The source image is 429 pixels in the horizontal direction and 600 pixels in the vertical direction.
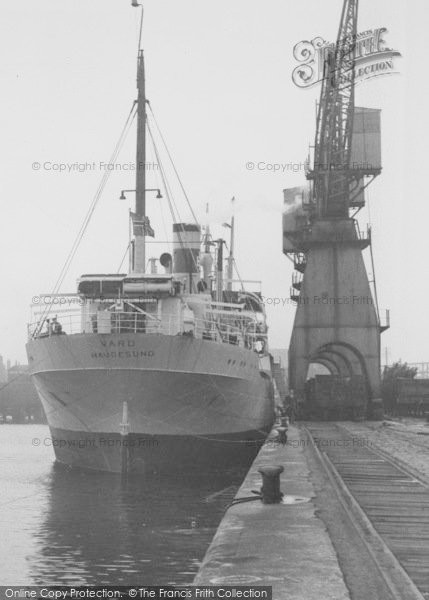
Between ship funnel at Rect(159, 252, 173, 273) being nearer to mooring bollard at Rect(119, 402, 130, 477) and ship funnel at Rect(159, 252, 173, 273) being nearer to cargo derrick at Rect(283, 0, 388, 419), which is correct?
mooring bollard at Rect(119, 402, 130, 477)

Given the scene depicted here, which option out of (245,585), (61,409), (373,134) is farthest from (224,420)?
(373,134)

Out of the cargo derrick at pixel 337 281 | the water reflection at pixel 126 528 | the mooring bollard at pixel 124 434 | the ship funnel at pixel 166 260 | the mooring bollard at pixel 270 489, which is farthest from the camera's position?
the cargo derrick at pixel 337 281

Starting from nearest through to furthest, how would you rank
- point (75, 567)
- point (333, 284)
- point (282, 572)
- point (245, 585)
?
1. point (245, 585)
2. point (282, 572)
3. point (75, 567)
4. point (333, 284)

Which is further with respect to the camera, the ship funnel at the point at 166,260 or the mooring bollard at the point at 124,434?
the ship funnel at the point at 166,260

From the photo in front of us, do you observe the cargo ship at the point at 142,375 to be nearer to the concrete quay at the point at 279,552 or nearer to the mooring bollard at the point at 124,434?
the mooring bollard at the point at 124,434

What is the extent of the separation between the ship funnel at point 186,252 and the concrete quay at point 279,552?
17727 millimetres

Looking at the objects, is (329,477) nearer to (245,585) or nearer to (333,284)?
(245,585)

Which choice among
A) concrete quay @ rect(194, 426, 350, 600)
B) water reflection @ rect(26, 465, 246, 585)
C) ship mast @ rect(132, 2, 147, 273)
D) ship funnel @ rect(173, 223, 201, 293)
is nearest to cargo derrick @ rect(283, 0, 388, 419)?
ship funnel @ rect(173, 223, 201, 293)

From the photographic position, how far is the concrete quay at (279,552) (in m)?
6.21

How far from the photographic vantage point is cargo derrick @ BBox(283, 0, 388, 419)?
40.0 meters

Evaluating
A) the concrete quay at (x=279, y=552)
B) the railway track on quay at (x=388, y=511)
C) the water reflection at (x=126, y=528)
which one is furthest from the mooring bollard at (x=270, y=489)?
the water reflection at (x=126, y=528)

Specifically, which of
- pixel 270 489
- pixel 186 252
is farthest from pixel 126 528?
pixel 186 252

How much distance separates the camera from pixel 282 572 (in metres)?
6.66

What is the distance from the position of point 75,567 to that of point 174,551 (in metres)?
1.74
